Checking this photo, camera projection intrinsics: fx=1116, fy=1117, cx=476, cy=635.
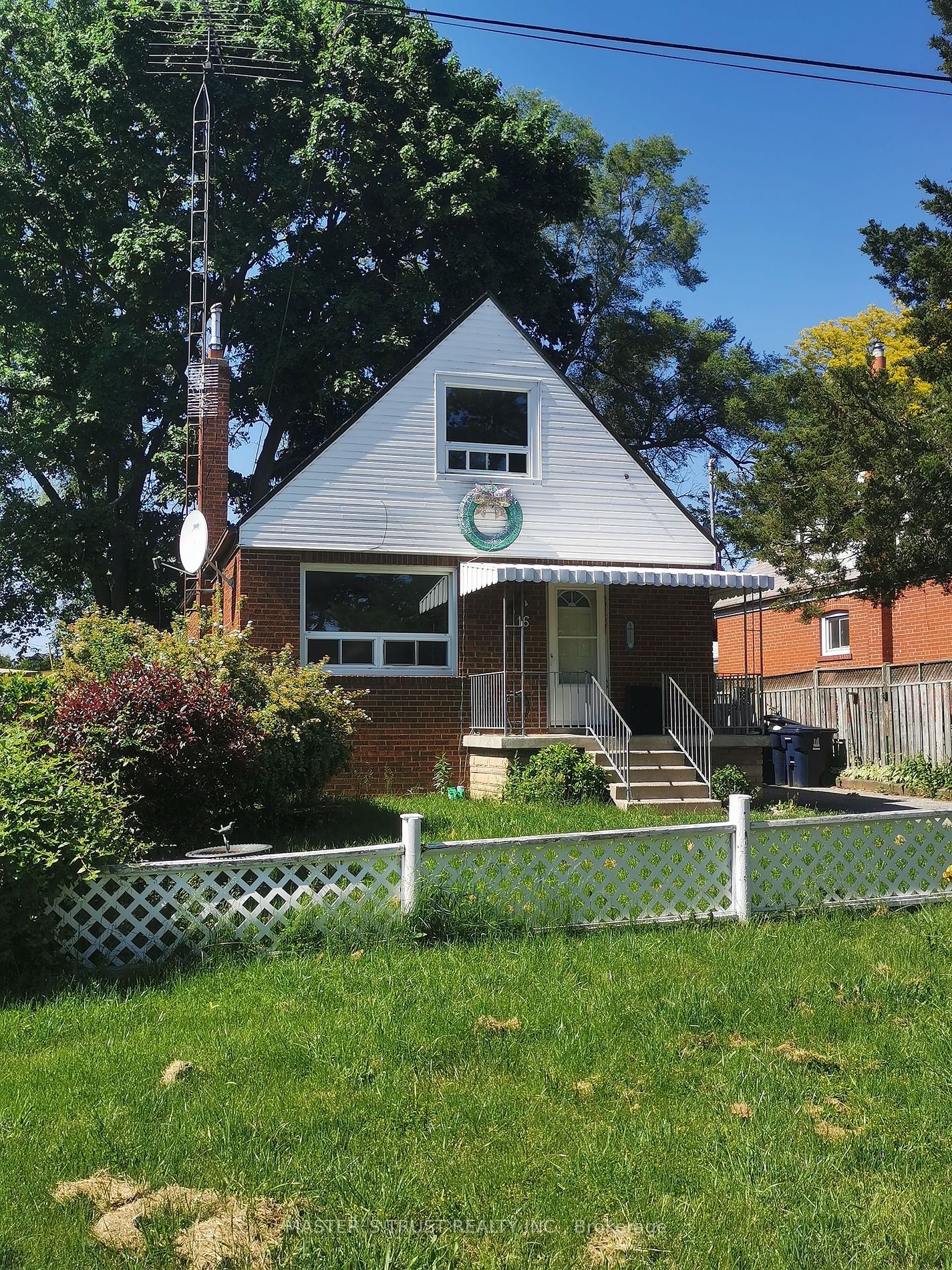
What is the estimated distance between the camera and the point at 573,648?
16906 millimetres

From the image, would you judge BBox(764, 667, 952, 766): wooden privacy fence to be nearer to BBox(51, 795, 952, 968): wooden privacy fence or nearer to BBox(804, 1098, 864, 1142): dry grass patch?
BBox(51, 795, 952, 968): wooden privacy fence

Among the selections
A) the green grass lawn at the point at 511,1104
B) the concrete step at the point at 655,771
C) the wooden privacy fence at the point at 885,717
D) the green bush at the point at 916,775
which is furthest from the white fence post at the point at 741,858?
the wooden privacy fence at the point at 885,717

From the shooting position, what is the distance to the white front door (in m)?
16.5

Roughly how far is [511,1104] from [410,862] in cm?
284

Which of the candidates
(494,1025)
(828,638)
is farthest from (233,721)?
(828,638)

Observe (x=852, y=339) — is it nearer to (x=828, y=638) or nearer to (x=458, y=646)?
(x=828, y=638)

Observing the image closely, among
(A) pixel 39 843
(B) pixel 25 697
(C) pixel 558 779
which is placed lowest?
(C) pixel 558 779

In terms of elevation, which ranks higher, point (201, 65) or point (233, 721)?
point (201, 65)

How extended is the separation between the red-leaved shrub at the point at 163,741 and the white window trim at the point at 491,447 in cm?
705

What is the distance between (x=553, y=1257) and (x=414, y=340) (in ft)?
85.1

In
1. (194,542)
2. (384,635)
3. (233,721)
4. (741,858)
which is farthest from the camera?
(194,542)

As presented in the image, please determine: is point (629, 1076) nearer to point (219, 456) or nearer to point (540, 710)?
point (540, 710)

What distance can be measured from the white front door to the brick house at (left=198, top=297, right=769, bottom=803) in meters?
0.03

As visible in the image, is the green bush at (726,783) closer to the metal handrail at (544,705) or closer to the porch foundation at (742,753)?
the porch foundation at (742,753)
